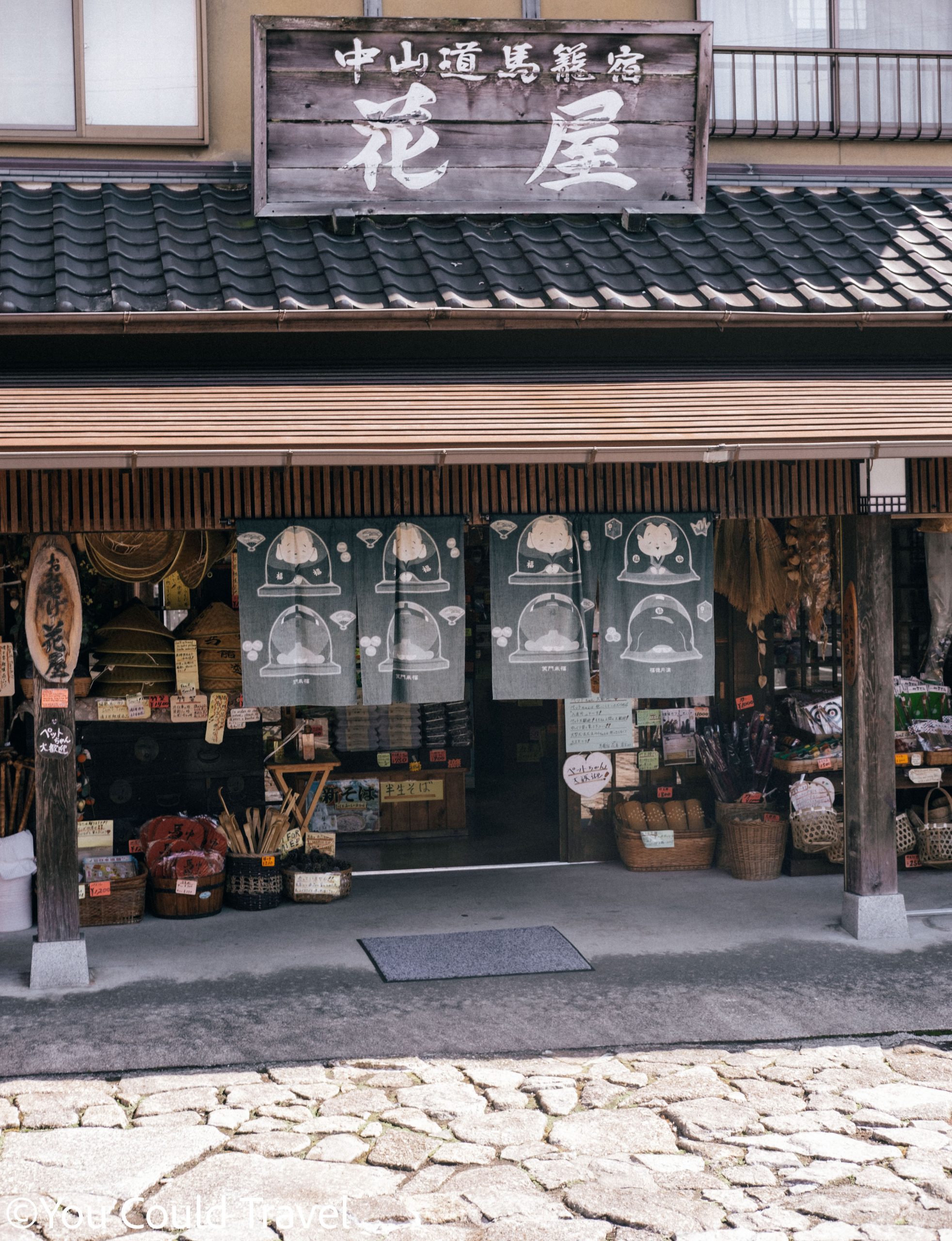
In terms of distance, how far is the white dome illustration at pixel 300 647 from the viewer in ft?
25.9

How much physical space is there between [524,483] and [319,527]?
56.3 inches

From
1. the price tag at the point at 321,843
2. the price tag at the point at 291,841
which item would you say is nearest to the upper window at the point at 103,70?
the price tag at the point at 291,841

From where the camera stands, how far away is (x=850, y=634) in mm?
8586

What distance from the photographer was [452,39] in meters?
8.73

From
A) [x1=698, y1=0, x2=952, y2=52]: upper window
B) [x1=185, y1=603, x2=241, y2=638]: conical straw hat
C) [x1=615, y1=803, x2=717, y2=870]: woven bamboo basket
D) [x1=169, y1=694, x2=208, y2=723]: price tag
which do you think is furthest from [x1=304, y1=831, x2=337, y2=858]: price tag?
[x1=698, y1=0, x2=952, y2=52]: upper window

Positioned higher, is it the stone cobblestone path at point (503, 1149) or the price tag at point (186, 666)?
the price tag at point (186, 666)

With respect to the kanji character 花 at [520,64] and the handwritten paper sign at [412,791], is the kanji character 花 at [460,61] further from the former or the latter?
the handwritten paper sign at [412,791]

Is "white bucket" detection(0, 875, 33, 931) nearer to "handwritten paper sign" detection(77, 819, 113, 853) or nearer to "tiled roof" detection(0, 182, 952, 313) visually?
"handwritten paper sign" detection(77, 819, 113, 853)

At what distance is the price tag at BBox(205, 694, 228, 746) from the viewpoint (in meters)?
9.73

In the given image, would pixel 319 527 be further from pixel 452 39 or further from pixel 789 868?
pixel 789 868

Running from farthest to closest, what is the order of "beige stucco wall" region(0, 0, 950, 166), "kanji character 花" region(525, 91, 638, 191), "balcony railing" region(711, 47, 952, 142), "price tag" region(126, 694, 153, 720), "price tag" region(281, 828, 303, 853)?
1. "balcony railing" region(711, 47, 952, 142)
2. "price tag" region(281, 828, 303, 853)
3. "price tag" region(126, 694, 153, 720)
4. "beige stucco wall" region(0, 0, 950, 166)
5. "kanji character 花" region(525, 91, 638, 191)

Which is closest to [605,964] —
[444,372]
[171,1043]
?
[171,1043]

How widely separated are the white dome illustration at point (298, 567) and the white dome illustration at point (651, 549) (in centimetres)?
205

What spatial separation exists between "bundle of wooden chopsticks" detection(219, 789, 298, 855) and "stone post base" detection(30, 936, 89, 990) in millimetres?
2130
